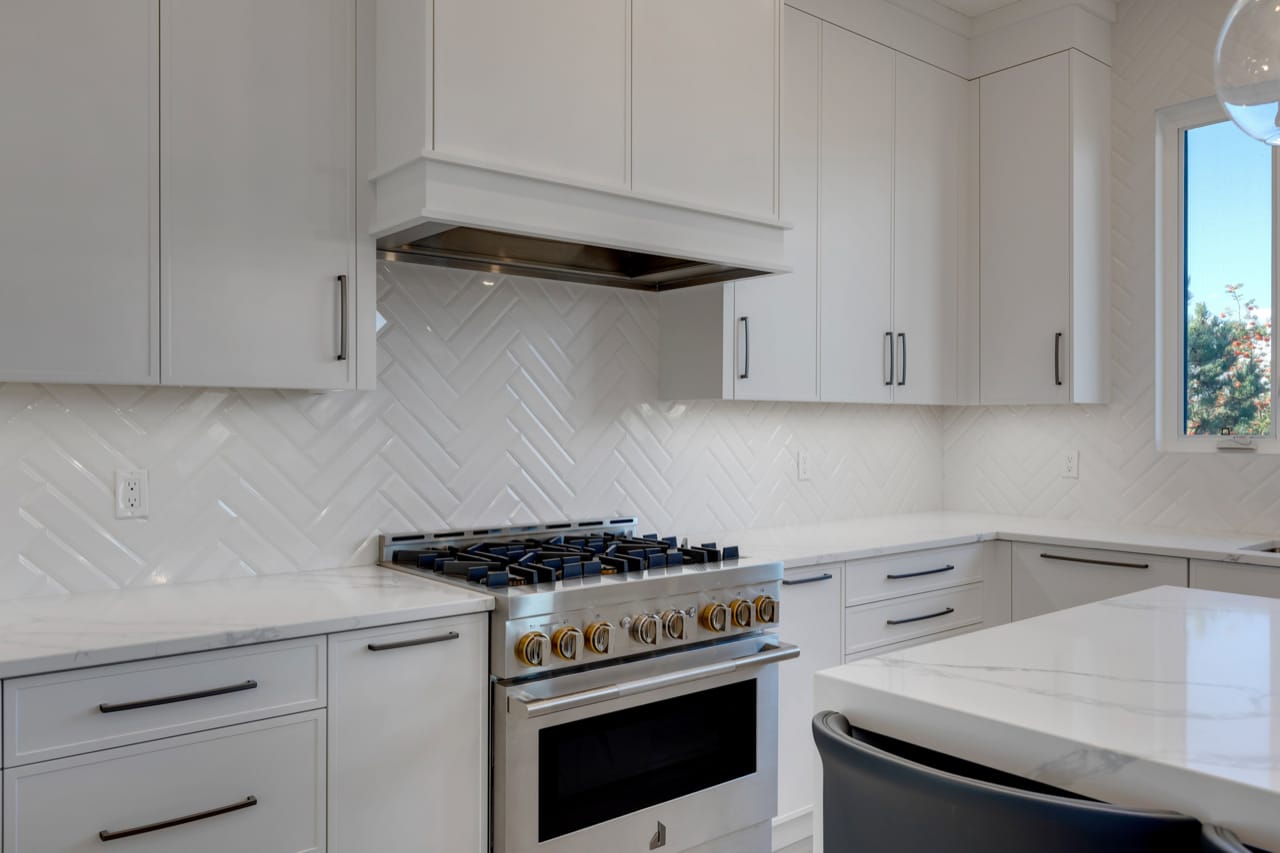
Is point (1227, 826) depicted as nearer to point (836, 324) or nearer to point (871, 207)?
point (836, 324)

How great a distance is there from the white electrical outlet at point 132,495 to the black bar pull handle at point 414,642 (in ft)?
2.41

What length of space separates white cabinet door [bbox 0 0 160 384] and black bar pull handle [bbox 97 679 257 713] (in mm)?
663

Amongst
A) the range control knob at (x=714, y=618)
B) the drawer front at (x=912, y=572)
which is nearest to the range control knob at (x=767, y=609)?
the range control knob at (x=714, y=618)

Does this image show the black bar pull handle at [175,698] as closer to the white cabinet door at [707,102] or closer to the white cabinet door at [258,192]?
the white cabinet door at [258,192]

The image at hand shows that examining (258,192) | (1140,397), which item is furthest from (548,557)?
(1140,397)

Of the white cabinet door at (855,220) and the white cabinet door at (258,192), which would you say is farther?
the white cabinet door at (855,220)

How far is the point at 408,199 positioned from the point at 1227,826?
1.88m

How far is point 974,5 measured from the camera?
12.1 ft

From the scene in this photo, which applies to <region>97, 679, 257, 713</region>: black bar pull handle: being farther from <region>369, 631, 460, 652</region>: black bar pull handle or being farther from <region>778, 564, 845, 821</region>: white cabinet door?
Answer: <region>778, 564, 845, 821</region>: white cabinet door

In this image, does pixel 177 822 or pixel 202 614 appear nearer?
pixel 177 822

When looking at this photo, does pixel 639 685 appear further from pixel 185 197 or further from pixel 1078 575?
pixel 1078 575

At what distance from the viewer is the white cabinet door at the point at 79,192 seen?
1826 mm

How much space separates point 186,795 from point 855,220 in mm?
2719

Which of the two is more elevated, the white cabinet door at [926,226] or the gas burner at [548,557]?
the white cabinet door at [926,226]
